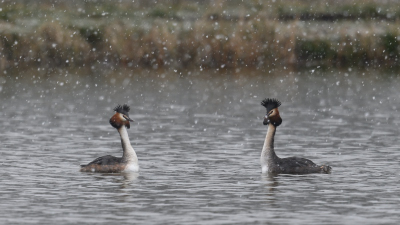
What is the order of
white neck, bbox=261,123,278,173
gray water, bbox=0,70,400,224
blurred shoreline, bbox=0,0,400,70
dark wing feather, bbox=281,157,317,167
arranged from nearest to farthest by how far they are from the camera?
gray water, bbox=0,70,400,224 < dark wing feather, bbox=281,157,317,167 < white neck, bbox=261,123,278,173 < blurred shoreline, bbox=0,0,400,70

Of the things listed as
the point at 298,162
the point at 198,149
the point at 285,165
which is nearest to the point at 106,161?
the point at 285,165

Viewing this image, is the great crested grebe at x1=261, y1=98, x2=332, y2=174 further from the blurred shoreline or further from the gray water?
A: the blurred shoreline

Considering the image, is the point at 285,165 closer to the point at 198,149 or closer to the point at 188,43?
the point at 198,149

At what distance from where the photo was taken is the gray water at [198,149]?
12.8m

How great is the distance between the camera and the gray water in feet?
42.1

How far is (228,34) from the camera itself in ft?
130

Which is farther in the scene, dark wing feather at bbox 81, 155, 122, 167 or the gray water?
dark wing feather at bbox 81, 155, 122, 167

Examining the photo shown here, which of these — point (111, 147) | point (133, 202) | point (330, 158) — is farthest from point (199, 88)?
point (133, 202)

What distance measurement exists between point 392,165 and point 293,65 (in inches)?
952

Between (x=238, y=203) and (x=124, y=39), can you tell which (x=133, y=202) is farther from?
(x=124, y=39)

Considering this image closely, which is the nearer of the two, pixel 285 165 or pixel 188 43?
pixel 285 165

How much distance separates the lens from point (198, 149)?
1917 centimetres

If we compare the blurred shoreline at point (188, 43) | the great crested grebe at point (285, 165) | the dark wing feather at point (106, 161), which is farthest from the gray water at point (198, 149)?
the blurred shoreline at point (188, 43)

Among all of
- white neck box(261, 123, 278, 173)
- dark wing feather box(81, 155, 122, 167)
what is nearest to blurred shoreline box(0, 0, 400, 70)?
white neck box(261, 123, 278, 173)
